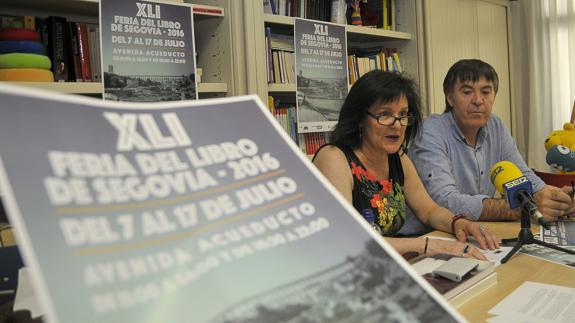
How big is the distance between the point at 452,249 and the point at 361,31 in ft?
7.18

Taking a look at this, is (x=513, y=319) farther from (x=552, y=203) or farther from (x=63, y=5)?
(x=63, y=5)

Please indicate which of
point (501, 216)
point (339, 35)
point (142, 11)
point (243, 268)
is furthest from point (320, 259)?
point (339, 35)

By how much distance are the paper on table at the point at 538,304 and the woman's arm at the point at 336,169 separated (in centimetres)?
72

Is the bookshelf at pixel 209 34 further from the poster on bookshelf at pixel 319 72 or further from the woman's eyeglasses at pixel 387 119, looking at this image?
the woman's eyeglasses at pixel 387 119

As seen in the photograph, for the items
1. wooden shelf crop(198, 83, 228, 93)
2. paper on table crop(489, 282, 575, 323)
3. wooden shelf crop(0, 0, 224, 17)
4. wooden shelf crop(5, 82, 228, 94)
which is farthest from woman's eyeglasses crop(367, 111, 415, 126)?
wooden shelf crop(0, 0, 224, 17)

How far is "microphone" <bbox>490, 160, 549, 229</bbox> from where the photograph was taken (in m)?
1.42

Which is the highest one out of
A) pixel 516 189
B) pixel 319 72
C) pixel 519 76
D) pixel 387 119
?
pixel 519 76

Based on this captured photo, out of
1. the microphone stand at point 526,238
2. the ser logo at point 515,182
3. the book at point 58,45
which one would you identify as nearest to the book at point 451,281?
the microphone stand at point 526,238

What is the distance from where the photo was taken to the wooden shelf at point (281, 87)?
9.05 ft

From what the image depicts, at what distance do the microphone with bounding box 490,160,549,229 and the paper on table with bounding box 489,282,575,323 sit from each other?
0.34 metres

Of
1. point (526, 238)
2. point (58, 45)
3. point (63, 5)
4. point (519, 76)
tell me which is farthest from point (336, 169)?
point (519, 76)

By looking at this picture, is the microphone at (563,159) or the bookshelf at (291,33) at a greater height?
the bookshelf at (291,33)

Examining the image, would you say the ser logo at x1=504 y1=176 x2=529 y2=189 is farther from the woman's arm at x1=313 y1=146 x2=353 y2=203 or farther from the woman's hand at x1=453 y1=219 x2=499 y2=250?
the woman's arm at x1=313 y1=146 x2=353 y2=203

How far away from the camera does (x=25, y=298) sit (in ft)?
3.17
